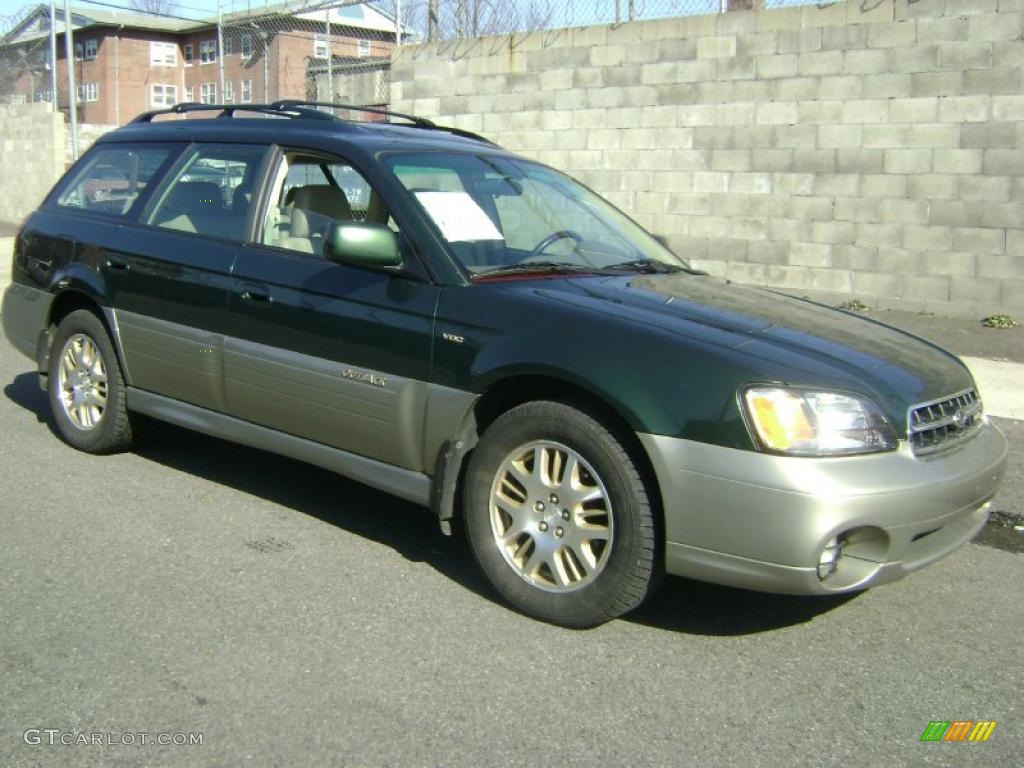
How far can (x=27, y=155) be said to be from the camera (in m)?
23.1

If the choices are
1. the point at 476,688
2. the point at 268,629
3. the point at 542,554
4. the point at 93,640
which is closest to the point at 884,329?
the point at 542,554

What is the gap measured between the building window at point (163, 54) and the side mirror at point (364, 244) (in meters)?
47.3

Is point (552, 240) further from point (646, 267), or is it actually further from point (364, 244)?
point (364, 244)

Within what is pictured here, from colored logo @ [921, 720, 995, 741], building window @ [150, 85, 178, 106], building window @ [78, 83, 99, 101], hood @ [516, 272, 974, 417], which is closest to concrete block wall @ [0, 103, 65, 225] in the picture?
hood @ [516, 272, 974, 417]

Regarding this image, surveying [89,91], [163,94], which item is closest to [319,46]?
[163,94]

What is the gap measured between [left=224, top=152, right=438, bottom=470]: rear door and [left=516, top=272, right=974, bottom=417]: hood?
654mm

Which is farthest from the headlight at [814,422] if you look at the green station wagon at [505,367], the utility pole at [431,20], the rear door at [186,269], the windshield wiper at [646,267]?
the utility pole at [431,20]

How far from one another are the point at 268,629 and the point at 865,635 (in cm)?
214

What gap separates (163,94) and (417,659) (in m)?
47.9

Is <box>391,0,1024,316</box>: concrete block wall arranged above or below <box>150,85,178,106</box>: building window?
below

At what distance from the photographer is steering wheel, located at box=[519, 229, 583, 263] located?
474 cm

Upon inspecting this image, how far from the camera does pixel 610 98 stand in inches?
483

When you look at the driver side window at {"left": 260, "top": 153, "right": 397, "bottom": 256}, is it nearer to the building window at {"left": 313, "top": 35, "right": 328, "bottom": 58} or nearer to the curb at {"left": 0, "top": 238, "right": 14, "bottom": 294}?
the curb at {"left": 0, "top": 238, "right": 14, "bottom": 294}

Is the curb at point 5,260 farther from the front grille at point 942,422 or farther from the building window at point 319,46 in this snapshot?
the front grille at point 942,422
